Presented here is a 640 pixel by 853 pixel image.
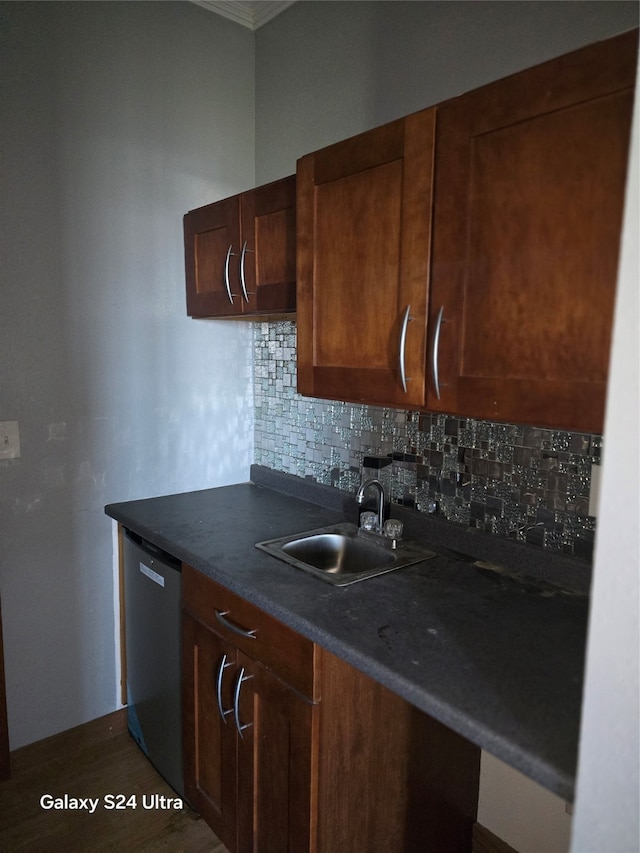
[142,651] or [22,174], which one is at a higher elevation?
[22,174]

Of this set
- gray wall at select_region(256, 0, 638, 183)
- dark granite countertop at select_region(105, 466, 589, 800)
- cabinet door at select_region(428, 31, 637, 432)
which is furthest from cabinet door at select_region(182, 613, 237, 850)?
gray wall at select_region(256, 0, 638, 183)

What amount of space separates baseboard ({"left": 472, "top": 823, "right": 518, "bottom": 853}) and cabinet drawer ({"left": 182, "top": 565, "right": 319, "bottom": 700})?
873 mm

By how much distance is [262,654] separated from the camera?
136 cm

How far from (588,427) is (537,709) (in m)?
0.48

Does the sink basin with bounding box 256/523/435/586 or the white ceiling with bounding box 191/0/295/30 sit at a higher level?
the white ceiling with bounding box 191/0/295/30

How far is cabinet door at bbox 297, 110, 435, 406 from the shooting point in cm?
122

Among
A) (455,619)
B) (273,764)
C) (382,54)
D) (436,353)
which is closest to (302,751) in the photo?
(273,764)

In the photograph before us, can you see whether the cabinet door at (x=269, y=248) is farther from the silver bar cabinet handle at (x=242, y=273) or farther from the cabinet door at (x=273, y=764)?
the cabinet door at (x=273, y=764)

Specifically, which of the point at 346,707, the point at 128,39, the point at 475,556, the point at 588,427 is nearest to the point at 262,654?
the point at 346,707

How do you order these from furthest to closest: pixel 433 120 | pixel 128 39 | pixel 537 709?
pixel 128 39
pixel 433 120
pixel 537 709

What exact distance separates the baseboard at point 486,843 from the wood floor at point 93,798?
74 centimetres

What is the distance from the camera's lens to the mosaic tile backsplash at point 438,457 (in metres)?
1.38

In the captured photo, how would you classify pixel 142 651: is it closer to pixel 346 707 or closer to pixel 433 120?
pixel 346 707

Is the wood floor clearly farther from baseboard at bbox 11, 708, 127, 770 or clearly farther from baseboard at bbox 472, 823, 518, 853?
baseboard at bbox 472, 823, 518, 853
